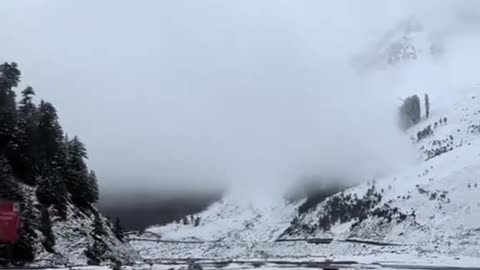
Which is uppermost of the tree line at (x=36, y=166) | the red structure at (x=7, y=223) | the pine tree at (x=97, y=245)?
the tree line at (x=36, y=166)

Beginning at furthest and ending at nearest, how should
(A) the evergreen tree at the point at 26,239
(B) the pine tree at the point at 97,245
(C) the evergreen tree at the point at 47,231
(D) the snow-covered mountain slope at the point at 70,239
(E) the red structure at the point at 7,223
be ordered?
(B) the pine tree at the point at 97,245 < (C) the evergreen tree at the point at 47,231 < (D) the snow-covered mountain slope at the point at 70,239 < (A) the evergreen tree at the point at 26,239 < (E) the red structure at the point at 7,223

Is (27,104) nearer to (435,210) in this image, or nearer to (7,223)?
(7,223)

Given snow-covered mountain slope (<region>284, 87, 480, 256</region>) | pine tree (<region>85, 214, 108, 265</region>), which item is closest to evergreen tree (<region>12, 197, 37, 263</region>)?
pine tree (<region>85, 214, 108, 265</region>)

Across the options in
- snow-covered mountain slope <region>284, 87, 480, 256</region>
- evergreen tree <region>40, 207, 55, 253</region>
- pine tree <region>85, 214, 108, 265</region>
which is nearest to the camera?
A: evergreen tree <region>40, 207, 55, 253</region>

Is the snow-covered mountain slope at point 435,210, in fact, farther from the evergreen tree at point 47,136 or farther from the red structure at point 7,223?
the red structure at point 7,223

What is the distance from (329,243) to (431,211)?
95.5 feet

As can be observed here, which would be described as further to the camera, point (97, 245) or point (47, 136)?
point (47, 136)

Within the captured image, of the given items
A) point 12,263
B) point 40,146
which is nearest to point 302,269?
point 12,263

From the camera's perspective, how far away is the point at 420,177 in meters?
189

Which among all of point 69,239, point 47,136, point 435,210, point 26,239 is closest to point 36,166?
point 47,136

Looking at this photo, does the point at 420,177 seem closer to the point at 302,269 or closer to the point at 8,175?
the point at 8,175

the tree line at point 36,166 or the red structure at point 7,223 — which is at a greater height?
the tree line at point 36,166

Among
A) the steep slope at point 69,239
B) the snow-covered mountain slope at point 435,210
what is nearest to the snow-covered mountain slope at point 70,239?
the steep slope at point 69,239

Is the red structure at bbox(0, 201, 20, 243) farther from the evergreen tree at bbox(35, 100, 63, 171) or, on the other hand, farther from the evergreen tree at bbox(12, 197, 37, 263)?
the evergreen tree at bbox(35, 100, 63, 171)
